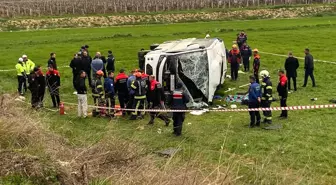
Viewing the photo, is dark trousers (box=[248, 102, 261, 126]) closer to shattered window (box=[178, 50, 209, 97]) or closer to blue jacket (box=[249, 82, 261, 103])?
blue jacket (box=[249, 82, 261, 103])

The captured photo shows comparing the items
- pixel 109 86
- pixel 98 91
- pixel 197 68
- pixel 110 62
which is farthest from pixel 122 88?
pixel 110 62

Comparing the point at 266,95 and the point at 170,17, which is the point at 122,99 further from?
the point at 170,17

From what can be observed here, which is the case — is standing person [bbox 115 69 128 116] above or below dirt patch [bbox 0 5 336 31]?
below

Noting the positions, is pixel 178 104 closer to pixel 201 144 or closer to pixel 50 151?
pixel 201 144

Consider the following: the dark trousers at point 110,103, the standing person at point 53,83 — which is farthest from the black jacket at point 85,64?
the dark trousers at point 110,103

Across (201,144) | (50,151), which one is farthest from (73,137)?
(201,144)

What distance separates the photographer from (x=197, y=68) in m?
16.2

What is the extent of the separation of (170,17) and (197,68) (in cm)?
4694

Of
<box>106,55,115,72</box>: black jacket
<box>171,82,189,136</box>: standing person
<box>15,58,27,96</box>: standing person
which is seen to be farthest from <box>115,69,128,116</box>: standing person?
<box>15,58,27,96</box>: standing person

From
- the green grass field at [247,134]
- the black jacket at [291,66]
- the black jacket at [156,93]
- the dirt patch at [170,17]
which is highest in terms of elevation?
the dirt patch at [170,17]

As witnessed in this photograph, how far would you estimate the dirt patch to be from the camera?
56100mm

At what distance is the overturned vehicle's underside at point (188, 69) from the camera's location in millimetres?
15923

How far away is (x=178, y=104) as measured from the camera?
13023 mm

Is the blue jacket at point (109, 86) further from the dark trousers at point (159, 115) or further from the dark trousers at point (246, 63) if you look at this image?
the dark trousers at point (246, 63)
